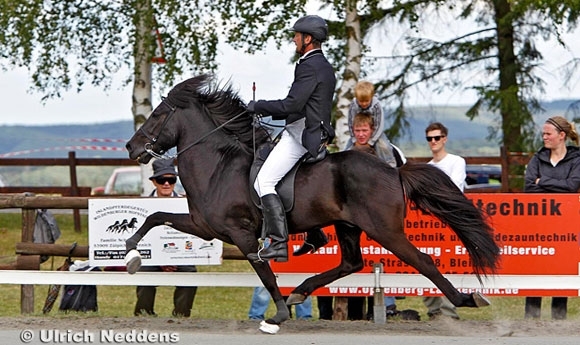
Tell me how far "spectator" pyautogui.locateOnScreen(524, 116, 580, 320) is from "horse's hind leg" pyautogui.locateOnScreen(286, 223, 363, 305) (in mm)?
1980

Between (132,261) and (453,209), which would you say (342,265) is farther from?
(132,261)

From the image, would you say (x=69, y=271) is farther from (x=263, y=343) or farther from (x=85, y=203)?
(x=263, y=343)

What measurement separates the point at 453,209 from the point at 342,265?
42.0 inches

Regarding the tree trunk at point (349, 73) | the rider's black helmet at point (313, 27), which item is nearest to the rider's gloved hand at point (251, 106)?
the rider's black helmet at point (313, 27)

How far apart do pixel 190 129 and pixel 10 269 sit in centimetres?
296

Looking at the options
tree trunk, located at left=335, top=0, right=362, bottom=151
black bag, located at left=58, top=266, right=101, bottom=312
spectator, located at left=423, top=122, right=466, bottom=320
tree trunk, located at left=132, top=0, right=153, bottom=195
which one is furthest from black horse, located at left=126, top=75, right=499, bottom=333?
tree trunk, located at left=132, top=0, right=153, bottom=195

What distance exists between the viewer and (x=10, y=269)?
11617 mm

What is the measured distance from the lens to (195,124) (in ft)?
32.3

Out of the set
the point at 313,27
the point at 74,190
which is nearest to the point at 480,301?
the point at 313,27

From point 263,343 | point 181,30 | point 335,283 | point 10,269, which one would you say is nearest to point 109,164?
point 181,30

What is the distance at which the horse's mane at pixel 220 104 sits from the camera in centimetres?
984

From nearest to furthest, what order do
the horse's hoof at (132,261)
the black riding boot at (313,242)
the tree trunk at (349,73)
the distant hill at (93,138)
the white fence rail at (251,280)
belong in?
the horse's hoof at (132,261)
the black riding boot at (313,242)
the white fence rail at (251,280)
the tree trunk at (349,73)
the distant hill at (93,138)

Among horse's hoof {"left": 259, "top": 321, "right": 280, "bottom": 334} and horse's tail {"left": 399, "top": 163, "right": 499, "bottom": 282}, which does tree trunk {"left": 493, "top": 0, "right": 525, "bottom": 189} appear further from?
horse's hoof {"left": 259, "top": 321, "right": 280, "bottom": 334}

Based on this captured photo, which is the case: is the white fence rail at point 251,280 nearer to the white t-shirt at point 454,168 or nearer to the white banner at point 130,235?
the white banner at point 130,235
